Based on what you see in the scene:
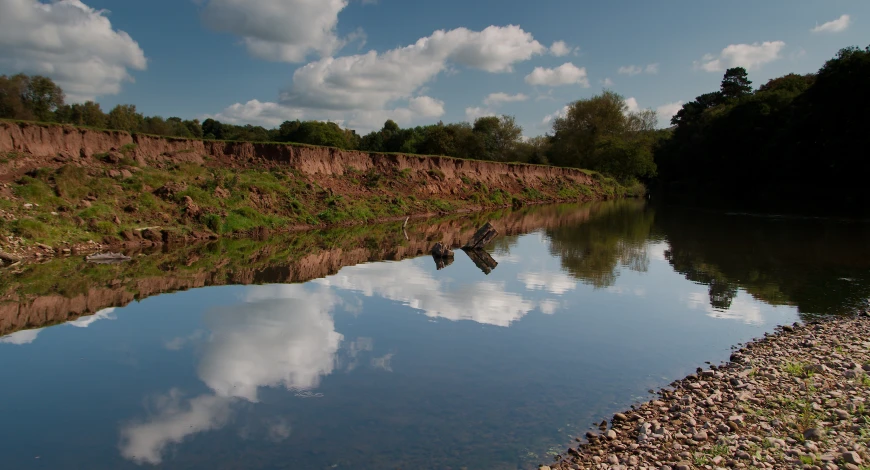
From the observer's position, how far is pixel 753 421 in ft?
22.5

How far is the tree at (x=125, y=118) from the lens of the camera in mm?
56153

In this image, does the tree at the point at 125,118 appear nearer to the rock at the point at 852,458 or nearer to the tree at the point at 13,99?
the tree at the point at 13,99

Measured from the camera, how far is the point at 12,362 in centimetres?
953

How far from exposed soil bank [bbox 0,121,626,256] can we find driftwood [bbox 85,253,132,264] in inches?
61.1

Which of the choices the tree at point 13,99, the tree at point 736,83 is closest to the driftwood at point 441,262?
the tree at point 13,99

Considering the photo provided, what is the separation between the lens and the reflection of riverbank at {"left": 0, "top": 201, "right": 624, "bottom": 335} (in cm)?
1306

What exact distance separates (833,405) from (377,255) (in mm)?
16264

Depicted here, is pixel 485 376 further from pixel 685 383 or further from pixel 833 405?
pixel 833 405

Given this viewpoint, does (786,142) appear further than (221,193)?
Yes

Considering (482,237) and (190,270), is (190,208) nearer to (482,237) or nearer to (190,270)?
(190,270)

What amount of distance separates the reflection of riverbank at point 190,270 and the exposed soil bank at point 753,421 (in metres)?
11.4

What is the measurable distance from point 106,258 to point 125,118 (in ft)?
161

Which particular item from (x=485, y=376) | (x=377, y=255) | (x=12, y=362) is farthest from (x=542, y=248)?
(x=12, y=362)

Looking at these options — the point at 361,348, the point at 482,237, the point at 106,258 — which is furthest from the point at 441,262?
the point at 106,258
